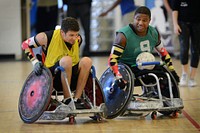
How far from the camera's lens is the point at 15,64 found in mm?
10344

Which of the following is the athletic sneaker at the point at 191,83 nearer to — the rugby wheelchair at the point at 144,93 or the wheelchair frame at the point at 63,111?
the rugby wheelchair at the point at 144,93

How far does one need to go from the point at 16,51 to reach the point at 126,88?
6492 millimetres

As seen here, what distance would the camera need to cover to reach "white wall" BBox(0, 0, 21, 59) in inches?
428

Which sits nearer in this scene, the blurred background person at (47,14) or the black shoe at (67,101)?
the black shoe at (67,101)

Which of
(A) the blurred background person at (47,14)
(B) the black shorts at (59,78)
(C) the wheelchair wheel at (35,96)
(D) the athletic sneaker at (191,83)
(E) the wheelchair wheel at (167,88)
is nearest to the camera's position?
(C) the wheelchair wheel at (35,96)

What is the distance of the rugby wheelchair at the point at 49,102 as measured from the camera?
464cm

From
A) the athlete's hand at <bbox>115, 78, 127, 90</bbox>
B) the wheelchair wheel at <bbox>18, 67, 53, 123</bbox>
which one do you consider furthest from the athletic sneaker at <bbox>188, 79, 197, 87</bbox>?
the wheelchair wheel at <bbox>18, 67, 53, 123</bbox>

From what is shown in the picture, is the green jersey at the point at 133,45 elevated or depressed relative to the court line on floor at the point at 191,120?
elevated

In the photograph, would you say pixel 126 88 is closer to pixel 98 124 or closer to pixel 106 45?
pixel 98 124

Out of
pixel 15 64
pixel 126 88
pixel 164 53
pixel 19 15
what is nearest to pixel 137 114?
pixel 126 88

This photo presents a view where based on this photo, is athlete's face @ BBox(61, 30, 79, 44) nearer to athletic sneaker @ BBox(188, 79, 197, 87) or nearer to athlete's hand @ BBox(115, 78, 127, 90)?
athlete's hand @ BBox(115, 78, 127, 90)

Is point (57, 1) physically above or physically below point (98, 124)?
above

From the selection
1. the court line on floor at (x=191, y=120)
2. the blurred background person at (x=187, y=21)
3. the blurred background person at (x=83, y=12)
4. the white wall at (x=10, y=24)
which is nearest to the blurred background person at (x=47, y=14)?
the blurred background person at (x=83, y=12)

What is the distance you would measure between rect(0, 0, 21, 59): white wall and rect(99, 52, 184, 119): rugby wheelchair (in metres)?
5.93
